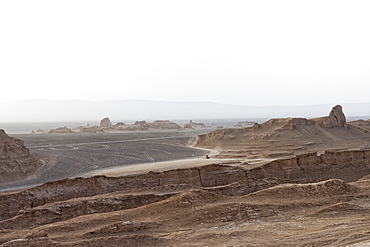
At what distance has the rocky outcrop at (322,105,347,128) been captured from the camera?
51875 millimetres

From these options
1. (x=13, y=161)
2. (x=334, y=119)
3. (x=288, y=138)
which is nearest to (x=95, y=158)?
(x=13, y=161)

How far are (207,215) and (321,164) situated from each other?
16.7 m

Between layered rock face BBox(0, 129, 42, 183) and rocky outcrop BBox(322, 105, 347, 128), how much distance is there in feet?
149

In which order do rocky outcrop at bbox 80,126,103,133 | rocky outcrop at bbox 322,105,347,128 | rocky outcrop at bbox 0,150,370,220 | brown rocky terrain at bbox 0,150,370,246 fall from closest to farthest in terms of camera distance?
brown rocky terrain at bbox 0,150,370,246
rocky outcrop at bbox 0,150,370,220
rocky outcrop at bbox 322,105,347,128
rocky outcrop at bbox 80,126,103,133

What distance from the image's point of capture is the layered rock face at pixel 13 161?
25.1 meters

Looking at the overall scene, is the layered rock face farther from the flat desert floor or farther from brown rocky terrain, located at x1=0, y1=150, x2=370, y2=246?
brown rocky terrain, located at x1=0, y1=150, x2=370, y2=246

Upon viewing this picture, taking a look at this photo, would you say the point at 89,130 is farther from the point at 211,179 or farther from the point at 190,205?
the point at 190,205

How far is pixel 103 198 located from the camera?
562 inches

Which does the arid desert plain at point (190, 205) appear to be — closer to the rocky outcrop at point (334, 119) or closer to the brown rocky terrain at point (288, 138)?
the brown rocky terrain at point (288, 138)

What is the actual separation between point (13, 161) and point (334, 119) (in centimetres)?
4914

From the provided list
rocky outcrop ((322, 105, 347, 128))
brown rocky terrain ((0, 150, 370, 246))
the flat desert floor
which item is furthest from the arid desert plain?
rocky outcrop ((322, 105, 347, 128))

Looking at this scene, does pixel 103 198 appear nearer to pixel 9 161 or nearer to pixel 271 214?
pixel 271 214

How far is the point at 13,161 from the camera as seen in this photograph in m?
26.4

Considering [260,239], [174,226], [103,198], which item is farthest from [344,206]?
[103,198]
